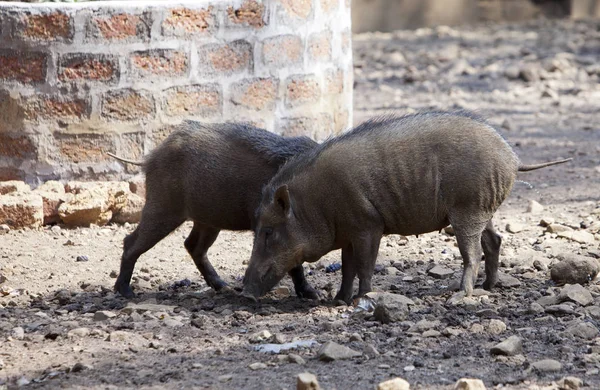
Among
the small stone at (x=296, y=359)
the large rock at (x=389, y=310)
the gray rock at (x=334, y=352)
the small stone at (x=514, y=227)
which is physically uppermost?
the gray rock at (x=334, y=352)

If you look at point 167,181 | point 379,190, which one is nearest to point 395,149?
point 379,190

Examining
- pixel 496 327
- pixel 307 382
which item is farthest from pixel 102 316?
pixel 496 327

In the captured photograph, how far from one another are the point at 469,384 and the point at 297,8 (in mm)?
3969

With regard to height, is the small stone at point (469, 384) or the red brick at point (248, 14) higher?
the red brick at point (248, 14)

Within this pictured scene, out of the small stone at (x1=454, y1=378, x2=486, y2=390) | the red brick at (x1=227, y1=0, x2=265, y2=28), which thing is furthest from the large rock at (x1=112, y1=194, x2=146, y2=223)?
the small stone at (x1=454, y1=378, x2=486, y2=390)

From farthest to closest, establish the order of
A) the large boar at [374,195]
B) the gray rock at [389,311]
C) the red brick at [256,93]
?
the red brick at [256,93] → the large boar at [374,195] → the gray rock at [389,311]

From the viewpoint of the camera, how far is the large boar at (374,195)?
16.9 ft

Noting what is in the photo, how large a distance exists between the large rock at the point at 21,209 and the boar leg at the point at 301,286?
1947 mm

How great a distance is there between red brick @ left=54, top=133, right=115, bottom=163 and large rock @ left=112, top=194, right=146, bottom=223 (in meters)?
0.33

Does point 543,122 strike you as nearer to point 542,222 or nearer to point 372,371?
point 542,222

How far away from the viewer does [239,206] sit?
17.8 feet

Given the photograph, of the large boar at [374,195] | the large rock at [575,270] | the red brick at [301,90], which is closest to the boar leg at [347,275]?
the large boar at [374,195]

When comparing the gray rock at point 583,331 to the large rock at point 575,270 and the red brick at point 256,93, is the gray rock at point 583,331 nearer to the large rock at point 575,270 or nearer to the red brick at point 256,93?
the large rock at point 575,270

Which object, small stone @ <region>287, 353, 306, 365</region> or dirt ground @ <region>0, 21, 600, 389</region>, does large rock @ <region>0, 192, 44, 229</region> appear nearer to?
dirt ground @ <region>0, 21, 600, 389</region>
